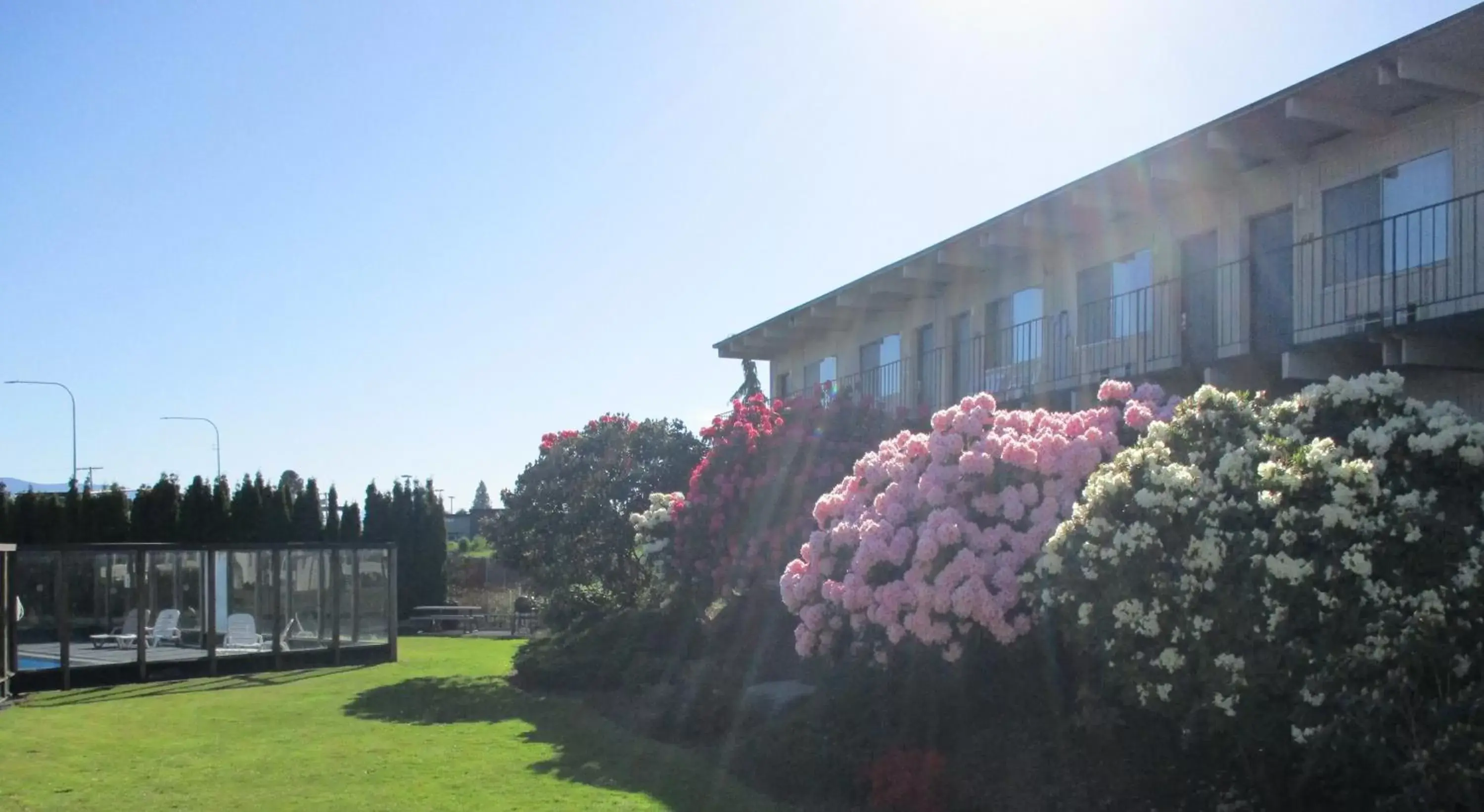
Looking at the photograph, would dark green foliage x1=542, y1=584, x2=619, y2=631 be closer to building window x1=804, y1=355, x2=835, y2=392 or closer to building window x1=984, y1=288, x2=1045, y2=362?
building window x1=804, y1=355, x2=835, y2=392

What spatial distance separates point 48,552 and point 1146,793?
21.8m

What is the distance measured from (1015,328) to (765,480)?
19.9ft

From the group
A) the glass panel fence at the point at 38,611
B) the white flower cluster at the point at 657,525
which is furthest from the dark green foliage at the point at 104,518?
the white flower cluster at the point at 657,525

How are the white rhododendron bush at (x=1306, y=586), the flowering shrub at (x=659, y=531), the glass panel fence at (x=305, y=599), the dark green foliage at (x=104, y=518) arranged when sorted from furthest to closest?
the dark green foliage at (x=104, y=518) → the glass panel fence at (x=305, y=599) → the flowering shrub at (x=659, y=531) → the white rhododendron bush at (x=1306, y=586)

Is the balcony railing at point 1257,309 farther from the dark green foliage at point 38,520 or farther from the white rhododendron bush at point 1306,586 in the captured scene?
the dark green foliage at point 38,520

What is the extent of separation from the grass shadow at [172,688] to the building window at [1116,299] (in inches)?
623

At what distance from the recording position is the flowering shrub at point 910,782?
9.38 metres

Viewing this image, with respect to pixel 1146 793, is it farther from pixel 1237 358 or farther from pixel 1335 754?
pixel 1237 358

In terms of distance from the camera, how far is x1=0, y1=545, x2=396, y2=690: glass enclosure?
2353 cm

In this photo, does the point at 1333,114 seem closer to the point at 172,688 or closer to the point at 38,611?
the point at 172,688

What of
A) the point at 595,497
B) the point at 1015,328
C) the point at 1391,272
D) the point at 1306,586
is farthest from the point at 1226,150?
the point at 595,497

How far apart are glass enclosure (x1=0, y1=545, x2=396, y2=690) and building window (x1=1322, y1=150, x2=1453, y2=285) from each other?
2058cm

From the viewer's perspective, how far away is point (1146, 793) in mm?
8375

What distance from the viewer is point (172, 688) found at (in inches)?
926
